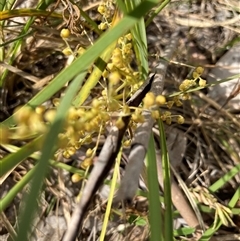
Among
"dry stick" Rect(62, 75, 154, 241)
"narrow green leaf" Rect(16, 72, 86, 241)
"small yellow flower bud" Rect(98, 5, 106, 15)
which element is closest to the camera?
"narrow green leaf" Rect(16, 72, 86, 241)

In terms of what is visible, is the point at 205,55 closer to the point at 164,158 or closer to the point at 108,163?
the point at 164,158

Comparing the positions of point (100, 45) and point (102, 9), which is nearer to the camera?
point (100, 45)

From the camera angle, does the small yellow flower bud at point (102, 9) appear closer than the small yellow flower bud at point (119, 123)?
No

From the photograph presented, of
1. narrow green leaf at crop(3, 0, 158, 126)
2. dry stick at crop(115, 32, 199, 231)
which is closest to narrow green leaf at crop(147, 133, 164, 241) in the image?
dry stick at crop(115, 32, 199, 231)

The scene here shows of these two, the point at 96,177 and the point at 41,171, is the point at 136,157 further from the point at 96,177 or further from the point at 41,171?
the point at 41,171

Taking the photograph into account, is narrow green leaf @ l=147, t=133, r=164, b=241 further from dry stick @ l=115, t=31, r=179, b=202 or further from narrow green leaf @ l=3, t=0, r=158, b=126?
narrow green leaf @ l=3, t=0, r=158, b=126

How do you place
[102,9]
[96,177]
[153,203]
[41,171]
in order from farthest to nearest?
[102,9]
[153,203]
[96,177]
[41,171]

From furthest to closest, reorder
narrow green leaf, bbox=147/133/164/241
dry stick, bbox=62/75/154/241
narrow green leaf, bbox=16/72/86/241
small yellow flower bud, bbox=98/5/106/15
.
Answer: small yellow flower bud, bbox=98/5/106/15, narrow green leaf, bbox=147/133/164/241, dry stick, bbox=62/75/154/241, narrow green leaf, bbox=16/72/86/241

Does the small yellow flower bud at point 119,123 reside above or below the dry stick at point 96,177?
above

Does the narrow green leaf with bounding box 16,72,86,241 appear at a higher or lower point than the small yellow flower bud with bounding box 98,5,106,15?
lower

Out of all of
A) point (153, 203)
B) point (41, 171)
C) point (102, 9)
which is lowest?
point (153, 203)

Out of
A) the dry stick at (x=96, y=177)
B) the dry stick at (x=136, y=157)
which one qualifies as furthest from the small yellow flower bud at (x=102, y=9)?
the dry stick at (x=96, y=177)

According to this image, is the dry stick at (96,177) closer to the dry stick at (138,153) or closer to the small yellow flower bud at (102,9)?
the dry stick at (138,153)

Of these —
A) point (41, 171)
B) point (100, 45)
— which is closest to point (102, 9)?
point (100, 45)
